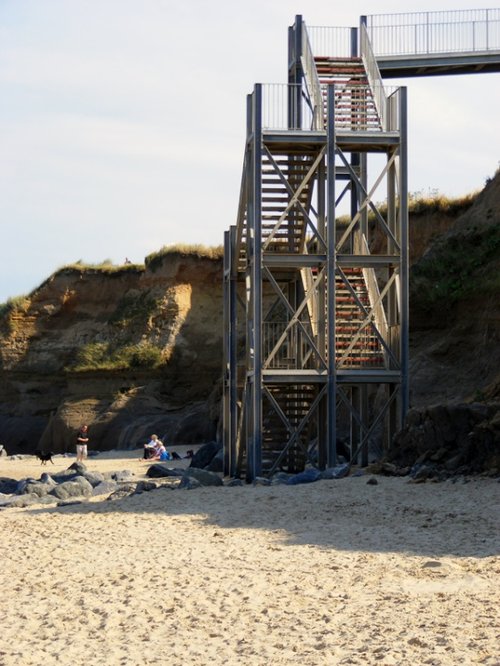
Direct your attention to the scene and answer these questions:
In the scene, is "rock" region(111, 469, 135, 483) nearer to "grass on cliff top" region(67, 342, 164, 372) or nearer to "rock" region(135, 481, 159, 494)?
"rock" region(135, 481, 159, 494)

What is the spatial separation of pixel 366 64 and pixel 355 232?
383cm

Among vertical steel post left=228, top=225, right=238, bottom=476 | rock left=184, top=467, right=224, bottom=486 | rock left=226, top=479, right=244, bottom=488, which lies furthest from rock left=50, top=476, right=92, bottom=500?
vertical steel post left=228, top=225, right=238, bottom=476

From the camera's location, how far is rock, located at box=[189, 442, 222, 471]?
108ft

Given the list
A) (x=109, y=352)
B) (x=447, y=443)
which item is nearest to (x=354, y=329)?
(x=447, y=443)

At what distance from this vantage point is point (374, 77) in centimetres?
2719

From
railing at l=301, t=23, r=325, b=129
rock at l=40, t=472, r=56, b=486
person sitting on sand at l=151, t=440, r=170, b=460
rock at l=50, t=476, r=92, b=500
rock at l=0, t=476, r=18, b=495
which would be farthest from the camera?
person sitting on sand at l=151, t=440, r=170, b=460

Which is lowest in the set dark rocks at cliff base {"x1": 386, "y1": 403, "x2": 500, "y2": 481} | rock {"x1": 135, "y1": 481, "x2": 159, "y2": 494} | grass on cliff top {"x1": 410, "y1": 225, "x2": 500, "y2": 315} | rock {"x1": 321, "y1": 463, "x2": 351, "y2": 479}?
rock {"x1": 135, "y1": 481, "x2": 159, "y2": 494}

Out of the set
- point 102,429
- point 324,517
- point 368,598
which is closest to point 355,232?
point 324,517

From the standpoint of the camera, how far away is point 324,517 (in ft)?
57.9

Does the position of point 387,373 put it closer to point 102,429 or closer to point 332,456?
point 332,456

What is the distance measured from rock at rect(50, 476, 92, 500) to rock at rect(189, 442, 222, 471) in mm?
7809

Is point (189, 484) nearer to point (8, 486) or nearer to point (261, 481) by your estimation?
point (261, 481)

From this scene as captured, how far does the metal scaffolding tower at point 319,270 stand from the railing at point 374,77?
30 mm

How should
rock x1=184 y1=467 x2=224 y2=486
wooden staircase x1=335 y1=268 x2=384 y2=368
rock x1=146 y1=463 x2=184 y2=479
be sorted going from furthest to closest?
rock x1=146 y1=463 x2=184 y2=479
wooden staircase x1=335 y1=268 x2=384 y2=368
rock x1=184 y1=467 x2=224 y2=486
